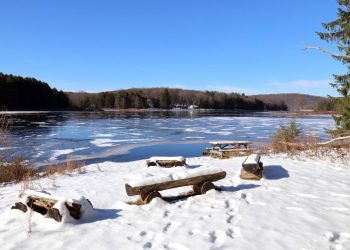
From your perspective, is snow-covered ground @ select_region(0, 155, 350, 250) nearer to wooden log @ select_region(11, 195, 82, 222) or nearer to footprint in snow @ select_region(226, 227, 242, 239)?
footprint in snow @ select_region(226, 227, 242, 239)

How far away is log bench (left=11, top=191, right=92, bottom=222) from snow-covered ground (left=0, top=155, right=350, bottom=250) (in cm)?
11

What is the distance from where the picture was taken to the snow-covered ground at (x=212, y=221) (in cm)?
473

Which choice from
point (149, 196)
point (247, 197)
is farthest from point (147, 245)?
point (247, 197)

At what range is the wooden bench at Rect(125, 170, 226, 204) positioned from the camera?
6531mm

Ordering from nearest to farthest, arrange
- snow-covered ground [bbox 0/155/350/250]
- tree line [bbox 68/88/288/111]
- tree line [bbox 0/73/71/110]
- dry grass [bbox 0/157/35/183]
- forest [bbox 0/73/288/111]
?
snow-covered ground [bbox 0/155/350/250], dry grass [bbox 0/157/35/183], tree line [bbox 0/73/71/110], forest [bbox 0/73/288/111], tree line [bbox 68/88/288/111]

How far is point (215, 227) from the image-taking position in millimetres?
5297

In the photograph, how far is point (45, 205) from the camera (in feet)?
19.2

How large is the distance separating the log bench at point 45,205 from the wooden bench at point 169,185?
1209 millimetres

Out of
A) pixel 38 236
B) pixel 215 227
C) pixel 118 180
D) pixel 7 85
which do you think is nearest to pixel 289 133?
pixel 118 180

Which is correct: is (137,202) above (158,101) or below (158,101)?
below

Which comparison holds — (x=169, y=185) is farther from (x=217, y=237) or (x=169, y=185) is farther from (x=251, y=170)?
(x=251, y=170)

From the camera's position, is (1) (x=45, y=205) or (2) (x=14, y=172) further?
(2) (x=14, y=172)

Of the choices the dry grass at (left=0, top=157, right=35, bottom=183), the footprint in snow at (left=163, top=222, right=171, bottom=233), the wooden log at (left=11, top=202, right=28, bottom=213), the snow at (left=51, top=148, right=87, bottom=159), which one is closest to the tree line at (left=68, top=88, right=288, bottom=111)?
the snow at (left=51, top=148, right=87, bottom=159)

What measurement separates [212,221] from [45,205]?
299 centimetres
